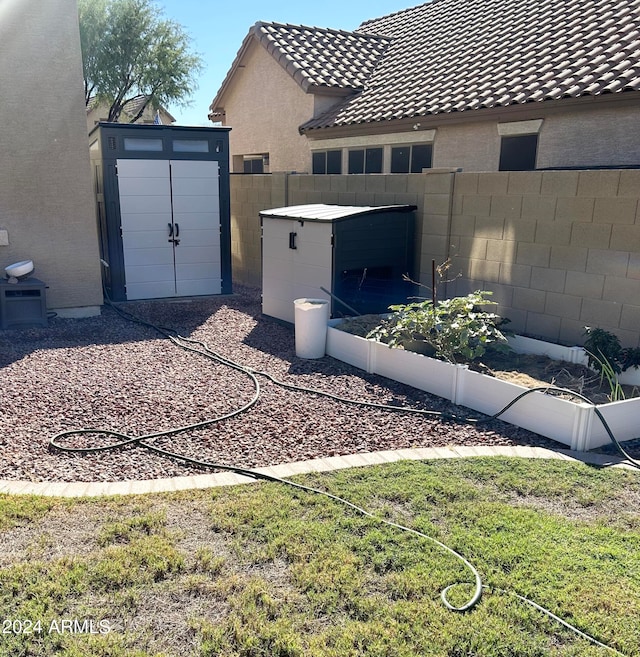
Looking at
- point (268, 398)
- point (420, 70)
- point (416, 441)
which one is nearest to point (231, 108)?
point (420, 70)

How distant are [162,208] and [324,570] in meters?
8.77

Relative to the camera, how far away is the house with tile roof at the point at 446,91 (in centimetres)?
937

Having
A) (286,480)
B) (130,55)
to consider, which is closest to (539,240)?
(286,480)

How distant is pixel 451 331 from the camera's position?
6605 mm

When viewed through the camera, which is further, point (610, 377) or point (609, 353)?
point (609, 353)

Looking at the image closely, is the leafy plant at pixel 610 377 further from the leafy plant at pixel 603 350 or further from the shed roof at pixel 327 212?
the shed roof at pixel 327 212

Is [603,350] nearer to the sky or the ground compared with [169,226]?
nearer to the ground

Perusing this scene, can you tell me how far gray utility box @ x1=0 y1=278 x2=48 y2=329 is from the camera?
894 centimetres

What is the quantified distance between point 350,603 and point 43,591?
152 centimetres

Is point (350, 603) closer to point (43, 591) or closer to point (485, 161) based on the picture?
point (43, 591)

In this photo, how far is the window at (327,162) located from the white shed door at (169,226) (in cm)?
382

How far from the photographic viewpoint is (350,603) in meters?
3.12

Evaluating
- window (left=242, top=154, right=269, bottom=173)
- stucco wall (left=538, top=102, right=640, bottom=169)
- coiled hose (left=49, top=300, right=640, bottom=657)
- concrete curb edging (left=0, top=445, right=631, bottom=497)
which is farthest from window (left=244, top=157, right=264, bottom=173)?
concrete curb edging (left=0, top=445, right=631, bottom=497)

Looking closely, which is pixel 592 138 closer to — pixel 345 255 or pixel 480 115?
pixel 480 115
